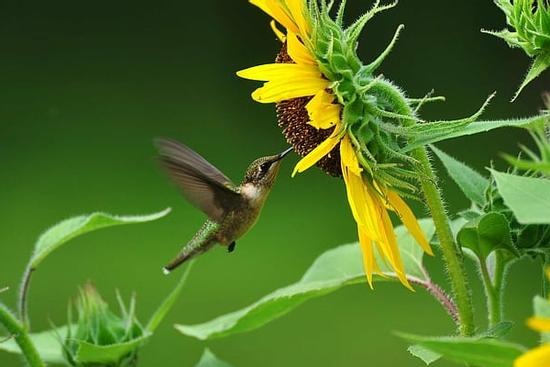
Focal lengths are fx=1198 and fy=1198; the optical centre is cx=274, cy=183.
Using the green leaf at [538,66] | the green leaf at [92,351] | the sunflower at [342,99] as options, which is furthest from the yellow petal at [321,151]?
the green leaf at [92,351]

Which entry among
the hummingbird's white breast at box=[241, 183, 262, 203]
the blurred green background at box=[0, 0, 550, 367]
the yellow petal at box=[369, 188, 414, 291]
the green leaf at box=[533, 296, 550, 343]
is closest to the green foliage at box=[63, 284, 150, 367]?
the hummingbird's white breast at box=[241, 183, 262, 203]

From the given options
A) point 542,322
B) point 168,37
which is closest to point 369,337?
point 168,37

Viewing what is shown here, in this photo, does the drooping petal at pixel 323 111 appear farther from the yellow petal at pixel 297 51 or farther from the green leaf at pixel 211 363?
the green leaf at pixel 211 363

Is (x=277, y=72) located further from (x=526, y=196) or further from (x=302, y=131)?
(x=526, y=196)

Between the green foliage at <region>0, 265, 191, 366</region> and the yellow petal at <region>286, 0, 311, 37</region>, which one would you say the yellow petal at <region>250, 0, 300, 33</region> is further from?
the green foliage at <region>0, 265, 191, 366</region>

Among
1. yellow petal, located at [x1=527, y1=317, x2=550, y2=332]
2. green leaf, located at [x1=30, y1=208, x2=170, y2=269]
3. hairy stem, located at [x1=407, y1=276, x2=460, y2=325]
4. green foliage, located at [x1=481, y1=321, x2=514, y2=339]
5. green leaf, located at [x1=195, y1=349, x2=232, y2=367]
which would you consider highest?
green leaf, located at [x1=30, y1=208, x2=170, y2=269]

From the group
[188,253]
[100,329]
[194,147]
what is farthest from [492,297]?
[194,147]

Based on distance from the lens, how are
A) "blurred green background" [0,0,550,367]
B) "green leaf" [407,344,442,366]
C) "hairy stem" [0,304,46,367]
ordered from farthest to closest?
"blurred green background" [0,0,550,367], "hairy stem" [0,304,46,367], "green leaf" [407,344,442,366]
